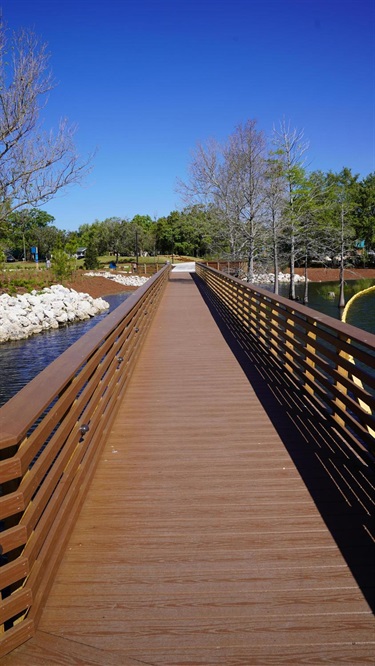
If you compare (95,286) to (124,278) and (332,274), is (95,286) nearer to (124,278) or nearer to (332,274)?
(124,278)

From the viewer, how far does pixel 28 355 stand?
17.0 metres

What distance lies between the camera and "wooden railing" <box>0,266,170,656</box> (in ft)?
7.08

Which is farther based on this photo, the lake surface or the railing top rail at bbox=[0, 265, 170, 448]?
the lake surface

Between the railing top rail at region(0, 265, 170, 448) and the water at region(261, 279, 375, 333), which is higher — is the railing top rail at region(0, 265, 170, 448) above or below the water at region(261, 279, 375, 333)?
above

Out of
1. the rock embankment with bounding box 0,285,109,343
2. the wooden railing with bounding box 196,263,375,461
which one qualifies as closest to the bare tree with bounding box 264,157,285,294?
the rock embankment with bounding box 0,285,109,343

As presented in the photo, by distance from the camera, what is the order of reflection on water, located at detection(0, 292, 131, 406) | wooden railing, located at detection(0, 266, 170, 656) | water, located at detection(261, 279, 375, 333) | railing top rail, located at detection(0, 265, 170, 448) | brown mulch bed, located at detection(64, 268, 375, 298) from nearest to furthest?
wooden railing, located at detection(0, 266, 170, 656) < railing top rail, located at detection(0, 265, 170, 448) < reflection on water, located at detection(0, 292, 131, 406) < water, located at detection(261, 279, 375, 333) < brown mulch bed, located at detection(64, 268, 375, 298)

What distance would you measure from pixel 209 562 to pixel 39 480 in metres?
1.02

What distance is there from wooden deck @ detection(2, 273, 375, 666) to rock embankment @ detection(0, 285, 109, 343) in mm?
17413

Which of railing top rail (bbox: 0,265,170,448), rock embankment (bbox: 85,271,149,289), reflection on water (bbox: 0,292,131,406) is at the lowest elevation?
reflection on water (bbox: 0,292,131,406)

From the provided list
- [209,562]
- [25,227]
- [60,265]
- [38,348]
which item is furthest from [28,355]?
[60,265]

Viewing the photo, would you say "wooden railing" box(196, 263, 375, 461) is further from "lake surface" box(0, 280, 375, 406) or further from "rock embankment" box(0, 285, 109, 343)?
"rock embankment" box(0, 285, 109, 343)

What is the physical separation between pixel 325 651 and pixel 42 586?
126 cm

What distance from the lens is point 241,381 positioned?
6906 mm

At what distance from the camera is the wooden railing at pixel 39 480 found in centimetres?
216
